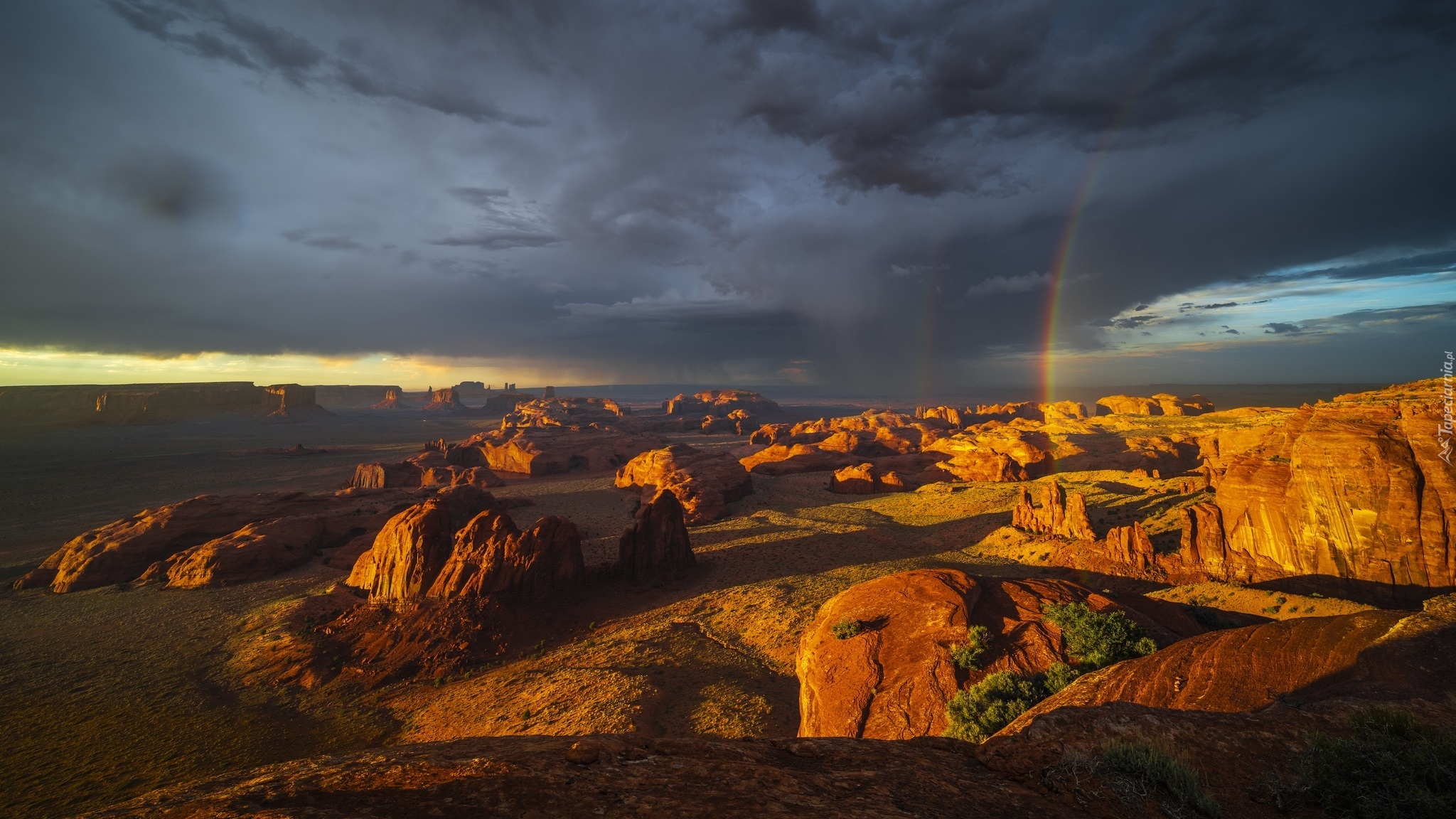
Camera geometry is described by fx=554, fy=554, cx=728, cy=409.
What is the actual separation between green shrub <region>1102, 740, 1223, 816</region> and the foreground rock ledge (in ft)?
3.53

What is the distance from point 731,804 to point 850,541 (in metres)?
36.2

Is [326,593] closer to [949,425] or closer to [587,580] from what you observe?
[587,580]

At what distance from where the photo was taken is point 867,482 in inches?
2504

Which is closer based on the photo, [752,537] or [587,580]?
[587,580]

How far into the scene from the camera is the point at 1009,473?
61.9m

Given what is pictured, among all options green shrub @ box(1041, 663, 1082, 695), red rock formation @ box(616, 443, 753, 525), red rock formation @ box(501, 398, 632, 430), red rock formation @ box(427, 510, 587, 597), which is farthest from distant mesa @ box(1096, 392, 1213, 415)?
green shrub @ box(1041, 663, 1082, 695)

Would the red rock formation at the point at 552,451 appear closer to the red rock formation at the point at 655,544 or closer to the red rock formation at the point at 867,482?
the red rock formation at the point at 867,482

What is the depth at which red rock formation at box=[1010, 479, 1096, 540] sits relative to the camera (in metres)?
36.0

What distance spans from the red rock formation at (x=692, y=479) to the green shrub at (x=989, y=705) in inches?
1514

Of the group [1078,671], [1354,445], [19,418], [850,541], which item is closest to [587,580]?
[850,541]

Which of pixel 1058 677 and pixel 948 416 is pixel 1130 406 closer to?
pixel 948 416

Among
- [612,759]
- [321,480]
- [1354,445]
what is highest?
[1354,445]

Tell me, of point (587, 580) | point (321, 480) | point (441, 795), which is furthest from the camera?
point (321, 480)

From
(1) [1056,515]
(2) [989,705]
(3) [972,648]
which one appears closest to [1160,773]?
(2) [989,705]
